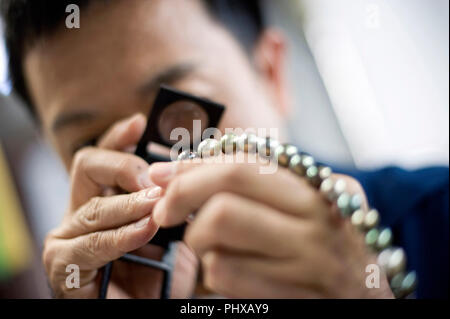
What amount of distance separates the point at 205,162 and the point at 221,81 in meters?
0.40

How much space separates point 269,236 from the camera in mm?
243

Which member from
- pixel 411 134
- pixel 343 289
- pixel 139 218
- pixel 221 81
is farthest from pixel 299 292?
pixel 411 134

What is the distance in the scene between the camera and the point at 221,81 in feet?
2.11

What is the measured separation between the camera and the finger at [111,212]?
0.32 metres

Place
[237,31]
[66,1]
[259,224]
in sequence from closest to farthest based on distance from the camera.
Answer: [259,224] < [66,1] < [237,31]

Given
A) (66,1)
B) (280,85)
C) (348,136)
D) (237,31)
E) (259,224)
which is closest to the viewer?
(259,224)

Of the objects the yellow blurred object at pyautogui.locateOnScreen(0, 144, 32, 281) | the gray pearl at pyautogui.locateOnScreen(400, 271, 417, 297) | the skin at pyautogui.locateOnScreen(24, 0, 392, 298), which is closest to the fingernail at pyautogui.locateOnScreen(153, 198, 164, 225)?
the skin at pyautogui.locateOnScreen(24, 0, 392, 298)

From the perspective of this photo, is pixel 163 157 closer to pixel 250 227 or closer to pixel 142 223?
pixel 142 223

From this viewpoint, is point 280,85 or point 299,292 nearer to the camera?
point 299,292

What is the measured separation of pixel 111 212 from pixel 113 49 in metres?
0.36

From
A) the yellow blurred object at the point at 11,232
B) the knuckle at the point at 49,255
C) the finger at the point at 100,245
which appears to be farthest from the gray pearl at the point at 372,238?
the yellow blurred object at the point at 11,232

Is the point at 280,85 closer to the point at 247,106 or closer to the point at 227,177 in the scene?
the point at 247,106

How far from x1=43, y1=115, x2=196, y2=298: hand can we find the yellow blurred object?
31.1 inches

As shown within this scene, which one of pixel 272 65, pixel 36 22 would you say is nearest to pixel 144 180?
pixel 36 22
